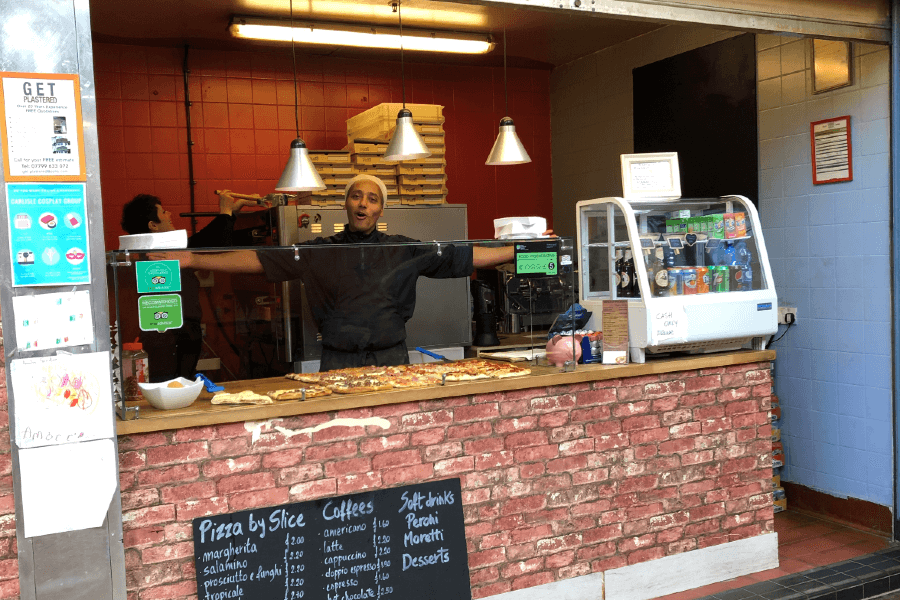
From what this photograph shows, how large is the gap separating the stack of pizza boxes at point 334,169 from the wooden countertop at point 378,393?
2.43 metres

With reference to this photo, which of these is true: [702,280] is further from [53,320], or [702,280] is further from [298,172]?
[53,320]

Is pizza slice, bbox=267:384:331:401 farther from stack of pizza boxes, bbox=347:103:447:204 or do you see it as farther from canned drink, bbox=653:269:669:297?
stack of pizza boxes, bbox=347:103:447:204

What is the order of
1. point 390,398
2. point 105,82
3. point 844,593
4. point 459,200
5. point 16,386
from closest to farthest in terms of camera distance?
point 16,386 → point 390,398 → point 844,593 → point 105,82 → point 459,200

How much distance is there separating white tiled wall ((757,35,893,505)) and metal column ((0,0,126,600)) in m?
4.20

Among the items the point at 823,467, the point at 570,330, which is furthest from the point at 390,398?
the point at 823,467

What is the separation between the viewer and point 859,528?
4.98 metres

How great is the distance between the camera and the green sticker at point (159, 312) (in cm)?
315

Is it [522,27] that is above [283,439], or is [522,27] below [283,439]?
above

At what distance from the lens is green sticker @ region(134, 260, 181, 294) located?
3109 mm

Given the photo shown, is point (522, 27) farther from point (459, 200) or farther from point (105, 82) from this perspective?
point (105, 82)

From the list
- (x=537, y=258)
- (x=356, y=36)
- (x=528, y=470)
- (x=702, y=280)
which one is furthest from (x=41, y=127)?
(x=356, y=36)

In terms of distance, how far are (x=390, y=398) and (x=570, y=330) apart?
113 centimetres

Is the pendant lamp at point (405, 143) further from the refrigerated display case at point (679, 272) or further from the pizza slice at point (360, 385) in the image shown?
the pizza slice at point (360, 385)

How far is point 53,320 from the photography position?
9.34ft
